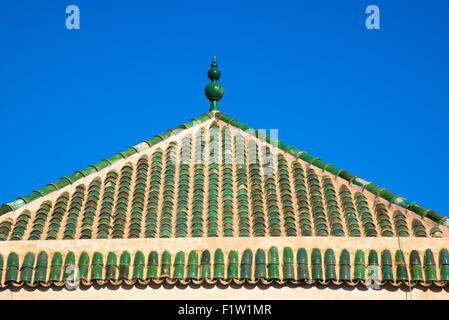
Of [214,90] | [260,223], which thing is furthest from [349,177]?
[214,90]

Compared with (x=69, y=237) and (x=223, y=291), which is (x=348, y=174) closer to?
(x=223, y=291)

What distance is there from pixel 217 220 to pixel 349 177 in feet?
8.06

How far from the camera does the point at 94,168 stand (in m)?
14.6

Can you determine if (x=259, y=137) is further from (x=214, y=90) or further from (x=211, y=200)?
(x=211, y=200)

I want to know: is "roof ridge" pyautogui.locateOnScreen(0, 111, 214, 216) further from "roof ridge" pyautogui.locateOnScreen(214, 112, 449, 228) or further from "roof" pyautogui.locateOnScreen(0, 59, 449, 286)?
"roof ridge" pyautogui.locateOnScreen(214, 112, 449, 228)

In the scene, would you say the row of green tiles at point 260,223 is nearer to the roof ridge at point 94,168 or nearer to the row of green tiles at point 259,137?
the row of green tiles at point 259,137

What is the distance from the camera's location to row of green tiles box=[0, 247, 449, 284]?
39.5 ft

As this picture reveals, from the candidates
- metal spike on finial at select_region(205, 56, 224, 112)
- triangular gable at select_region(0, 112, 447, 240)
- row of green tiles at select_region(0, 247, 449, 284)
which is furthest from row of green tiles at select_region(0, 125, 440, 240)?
metal spike on finial at select_region(205, 56, 224, 112)

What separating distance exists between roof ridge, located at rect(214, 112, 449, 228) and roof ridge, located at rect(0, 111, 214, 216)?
0.76 m

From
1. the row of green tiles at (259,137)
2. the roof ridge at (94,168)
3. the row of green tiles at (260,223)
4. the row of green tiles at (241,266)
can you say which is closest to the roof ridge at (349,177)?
the row of green tiles at (259,137)

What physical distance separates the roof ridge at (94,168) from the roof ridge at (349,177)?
30.0 inches
